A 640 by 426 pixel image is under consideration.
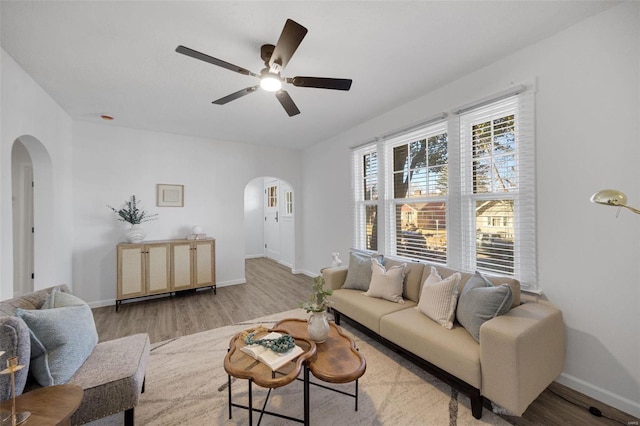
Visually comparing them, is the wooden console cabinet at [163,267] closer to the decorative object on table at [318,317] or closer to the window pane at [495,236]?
the decorative object on table at [318,317]

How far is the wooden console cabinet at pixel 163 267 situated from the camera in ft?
12.3

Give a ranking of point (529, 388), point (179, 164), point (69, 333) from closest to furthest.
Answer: point (69, 333)
point (529, 388)
point (179, 164)

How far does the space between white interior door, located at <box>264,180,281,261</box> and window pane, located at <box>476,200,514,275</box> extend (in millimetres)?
5191

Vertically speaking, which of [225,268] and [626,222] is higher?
[626,222]

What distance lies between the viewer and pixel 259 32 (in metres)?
1.94

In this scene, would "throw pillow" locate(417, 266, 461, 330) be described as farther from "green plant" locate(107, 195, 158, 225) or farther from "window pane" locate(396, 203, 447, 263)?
"green plant" locate(107, 195, 158, 225)

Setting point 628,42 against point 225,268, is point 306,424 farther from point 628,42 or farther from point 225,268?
point 225,268

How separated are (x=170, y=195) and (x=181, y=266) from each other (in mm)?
1225

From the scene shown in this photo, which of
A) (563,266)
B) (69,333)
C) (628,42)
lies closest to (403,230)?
(563,266)

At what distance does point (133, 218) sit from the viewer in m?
3.93

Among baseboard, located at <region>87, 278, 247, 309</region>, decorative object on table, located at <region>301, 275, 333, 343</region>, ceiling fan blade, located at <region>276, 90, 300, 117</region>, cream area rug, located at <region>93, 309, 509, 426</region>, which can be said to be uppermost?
ceiling fan blade, located at <region>276, 90, 300, 117</region>

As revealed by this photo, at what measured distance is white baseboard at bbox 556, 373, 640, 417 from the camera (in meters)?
1.74

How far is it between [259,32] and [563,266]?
2.95 meters

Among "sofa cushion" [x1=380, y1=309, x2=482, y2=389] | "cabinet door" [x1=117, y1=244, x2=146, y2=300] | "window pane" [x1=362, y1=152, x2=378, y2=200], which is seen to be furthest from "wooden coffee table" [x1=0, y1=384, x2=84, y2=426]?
"window pane" [x1=362, y1=152, x2=378, y2=200]
